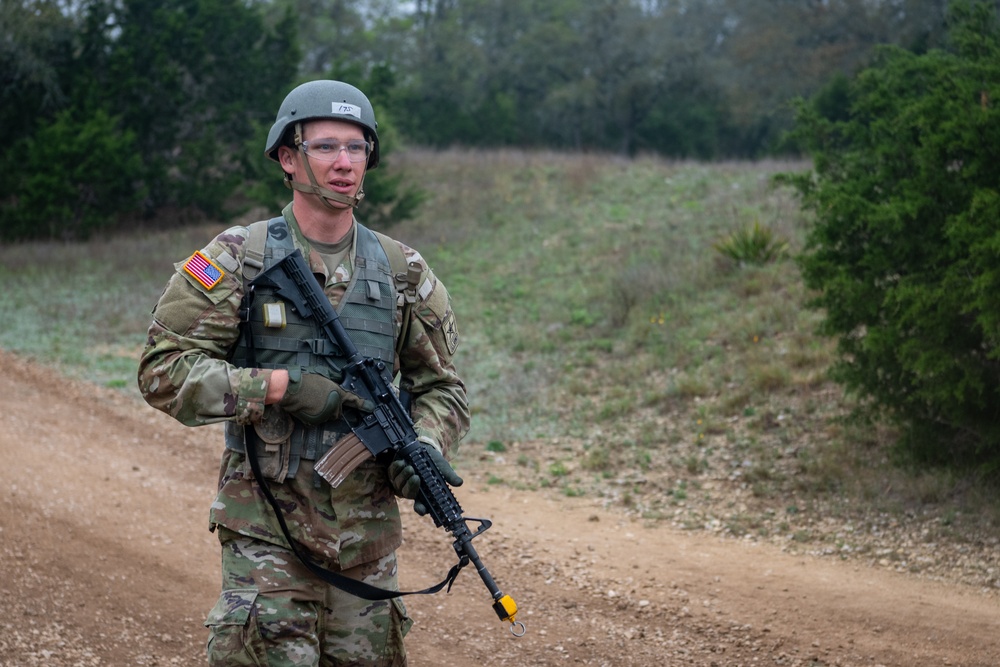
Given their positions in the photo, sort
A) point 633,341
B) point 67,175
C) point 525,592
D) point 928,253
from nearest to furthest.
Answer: point 525,592, point 928,253, point 633,341, point 67,175

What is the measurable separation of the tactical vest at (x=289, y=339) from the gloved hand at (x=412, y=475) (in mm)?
204

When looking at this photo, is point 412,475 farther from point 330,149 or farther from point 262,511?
point 330,149

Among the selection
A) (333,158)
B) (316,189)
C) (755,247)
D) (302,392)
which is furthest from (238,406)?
(755,247)

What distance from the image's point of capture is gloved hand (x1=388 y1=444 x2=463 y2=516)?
3258 millimetres

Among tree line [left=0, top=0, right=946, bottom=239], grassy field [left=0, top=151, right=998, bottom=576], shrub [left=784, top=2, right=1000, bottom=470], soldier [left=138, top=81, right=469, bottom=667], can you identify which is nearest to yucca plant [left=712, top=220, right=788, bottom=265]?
grassy field [left=0, top=151, right=998, bottom=576]

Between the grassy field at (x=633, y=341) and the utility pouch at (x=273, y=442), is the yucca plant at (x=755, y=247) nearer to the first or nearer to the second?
the grassy field at (x=633, y=341)

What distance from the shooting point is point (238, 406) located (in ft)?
10.0

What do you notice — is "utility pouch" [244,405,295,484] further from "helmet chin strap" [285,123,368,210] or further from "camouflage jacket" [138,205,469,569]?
"helmet chin strap" [285,123,368,210]

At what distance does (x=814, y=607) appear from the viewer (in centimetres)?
586

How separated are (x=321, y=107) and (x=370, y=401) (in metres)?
0.97

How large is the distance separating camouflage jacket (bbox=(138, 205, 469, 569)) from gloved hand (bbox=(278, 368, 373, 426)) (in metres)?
0.08

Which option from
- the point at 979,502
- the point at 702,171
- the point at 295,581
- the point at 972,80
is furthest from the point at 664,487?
the point at 702,171

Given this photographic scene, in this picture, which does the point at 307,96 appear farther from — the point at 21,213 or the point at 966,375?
the point at 21,213


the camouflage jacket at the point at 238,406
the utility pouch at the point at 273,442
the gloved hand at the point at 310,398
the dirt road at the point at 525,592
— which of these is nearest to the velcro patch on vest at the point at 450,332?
the camouflage jacket at the point at 238,406
